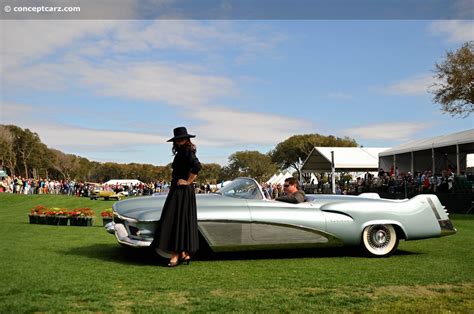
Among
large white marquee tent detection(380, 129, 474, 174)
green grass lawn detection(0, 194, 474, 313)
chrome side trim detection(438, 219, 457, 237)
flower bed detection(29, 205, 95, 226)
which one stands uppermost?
large white marquee tent detection(380, 129, 474, 174)

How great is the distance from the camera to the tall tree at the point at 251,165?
98.5m

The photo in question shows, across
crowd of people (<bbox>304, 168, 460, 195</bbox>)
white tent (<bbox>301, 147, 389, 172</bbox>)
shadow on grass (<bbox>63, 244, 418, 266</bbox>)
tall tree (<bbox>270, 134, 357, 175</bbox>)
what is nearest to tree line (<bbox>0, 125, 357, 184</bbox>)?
tall tree (<bbox>270, 134, 357, 175</bbox>)

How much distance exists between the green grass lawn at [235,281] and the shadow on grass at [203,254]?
2 centimetres

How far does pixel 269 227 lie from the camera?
7445 mm

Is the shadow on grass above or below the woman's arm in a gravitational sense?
below

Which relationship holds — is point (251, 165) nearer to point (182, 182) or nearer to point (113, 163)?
point (113, 163)

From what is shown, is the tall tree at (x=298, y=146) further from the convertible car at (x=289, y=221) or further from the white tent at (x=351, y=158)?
the convertible car at (x=289, y=221)

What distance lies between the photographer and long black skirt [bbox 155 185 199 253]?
6816 mm

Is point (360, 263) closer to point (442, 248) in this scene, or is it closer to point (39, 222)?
point (442, 248)

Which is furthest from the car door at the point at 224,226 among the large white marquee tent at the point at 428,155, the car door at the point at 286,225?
the large white marquee tent at the point at 428,155

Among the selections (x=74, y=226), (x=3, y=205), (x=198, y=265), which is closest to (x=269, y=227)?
(x=198, y=265)

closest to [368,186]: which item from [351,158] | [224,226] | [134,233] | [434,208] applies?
[351,158]

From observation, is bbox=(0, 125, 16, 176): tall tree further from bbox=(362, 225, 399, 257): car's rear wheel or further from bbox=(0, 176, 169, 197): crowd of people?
bbox=(362, 225, 399, 257): car's rear wheel

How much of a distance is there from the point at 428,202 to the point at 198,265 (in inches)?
161
